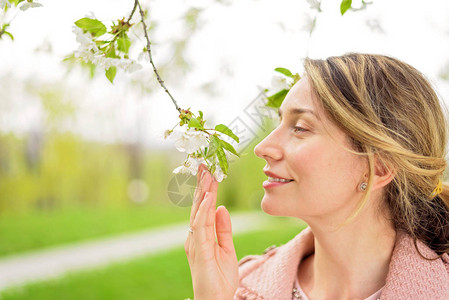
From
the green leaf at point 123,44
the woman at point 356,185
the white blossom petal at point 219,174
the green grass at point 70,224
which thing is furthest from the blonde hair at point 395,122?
the green grass at point 70,224

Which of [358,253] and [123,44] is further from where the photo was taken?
[358,253]

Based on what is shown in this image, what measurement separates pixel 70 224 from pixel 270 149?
9.48 meters

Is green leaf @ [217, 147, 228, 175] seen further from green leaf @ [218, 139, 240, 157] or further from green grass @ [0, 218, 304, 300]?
green grass @ [0, 218, 304, 300]

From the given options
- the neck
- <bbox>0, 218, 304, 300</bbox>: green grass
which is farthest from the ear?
<bbox>0, 218, 304, 300</bbox>: green grass

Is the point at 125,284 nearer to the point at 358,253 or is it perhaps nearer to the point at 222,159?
the point at 358,253

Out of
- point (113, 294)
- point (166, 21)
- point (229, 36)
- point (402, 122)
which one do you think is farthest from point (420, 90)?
point (113, 294)

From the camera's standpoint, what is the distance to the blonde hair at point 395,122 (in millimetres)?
1327

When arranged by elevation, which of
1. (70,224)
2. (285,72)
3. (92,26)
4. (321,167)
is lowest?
(70,224)

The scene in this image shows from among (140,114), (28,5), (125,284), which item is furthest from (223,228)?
(140,114)

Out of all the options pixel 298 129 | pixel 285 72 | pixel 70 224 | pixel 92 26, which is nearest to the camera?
pixel 92 26

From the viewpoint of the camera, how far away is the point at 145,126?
13.6 m

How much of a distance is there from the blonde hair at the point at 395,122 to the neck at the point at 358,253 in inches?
3.3

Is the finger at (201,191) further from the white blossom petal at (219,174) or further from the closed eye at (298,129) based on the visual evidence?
the closed eye at (298,129)

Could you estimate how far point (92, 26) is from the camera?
3.81ft
